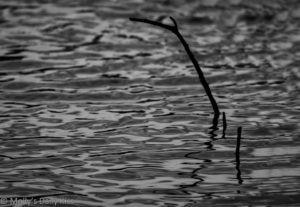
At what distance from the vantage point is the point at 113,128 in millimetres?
5156

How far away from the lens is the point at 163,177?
14.0 ft

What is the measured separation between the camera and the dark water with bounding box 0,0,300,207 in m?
4.17

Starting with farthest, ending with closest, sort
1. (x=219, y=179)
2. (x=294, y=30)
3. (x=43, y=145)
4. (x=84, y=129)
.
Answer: (x=294, y=30)
(x=84, y=129)
(x=43, y=145)
(x=219, y=179)

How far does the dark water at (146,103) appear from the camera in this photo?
4.17 metres

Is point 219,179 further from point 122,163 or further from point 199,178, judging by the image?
point 122,163

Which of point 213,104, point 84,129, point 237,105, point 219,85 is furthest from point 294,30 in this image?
point 84,129

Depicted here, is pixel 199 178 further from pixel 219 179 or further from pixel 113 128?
pixel 113 128

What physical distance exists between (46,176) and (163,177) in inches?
28.5

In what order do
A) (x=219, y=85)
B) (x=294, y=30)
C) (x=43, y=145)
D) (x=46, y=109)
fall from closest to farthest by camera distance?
1. (x=43, y=145)
2. (x=46, y=109)
3. (x=219, y=85)
4. (x=294, y=30)

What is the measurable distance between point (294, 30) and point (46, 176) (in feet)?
14.4

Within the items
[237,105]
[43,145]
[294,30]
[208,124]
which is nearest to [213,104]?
[208,124]

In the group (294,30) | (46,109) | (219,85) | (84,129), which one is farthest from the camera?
(294,30)

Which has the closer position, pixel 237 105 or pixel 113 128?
pixel 113 128

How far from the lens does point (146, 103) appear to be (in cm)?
576
